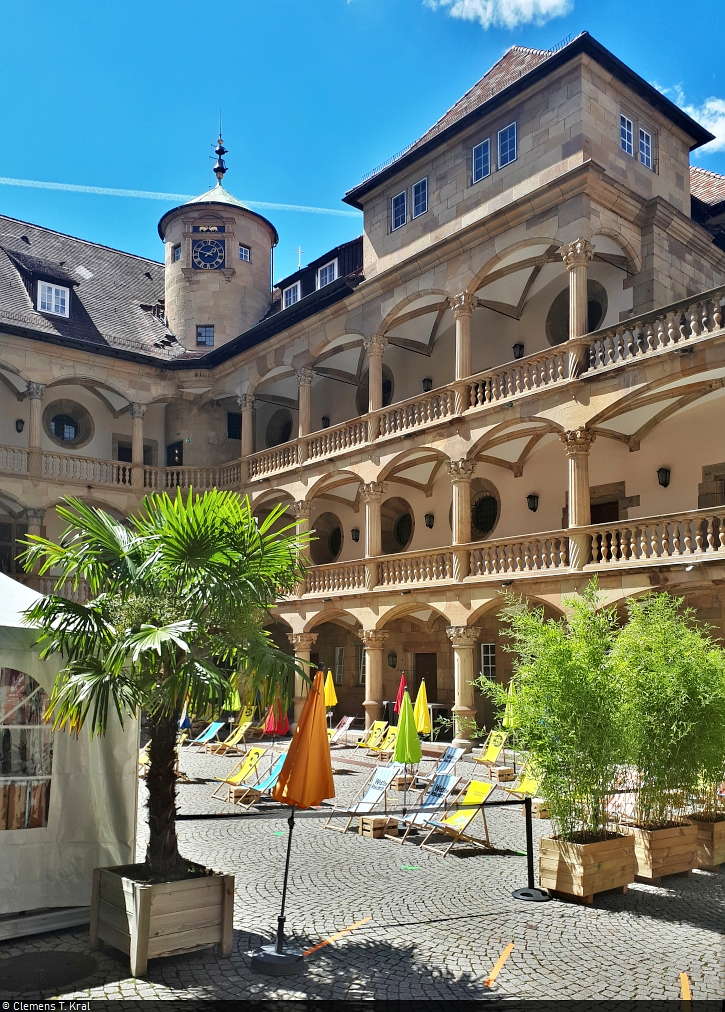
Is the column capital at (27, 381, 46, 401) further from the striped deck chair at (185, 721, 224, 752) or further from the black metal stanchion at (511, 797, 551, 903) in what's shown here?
the black metal stanchion at (511, 797, 551, 903)

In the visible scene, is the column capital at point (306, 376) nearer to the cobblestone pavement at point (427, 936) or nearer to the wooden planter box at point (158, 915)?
the cobblestone pavement at point (427, 936)

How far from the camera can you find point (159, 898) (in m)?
6.51

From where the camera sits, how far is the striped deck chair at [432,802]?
11.2 m

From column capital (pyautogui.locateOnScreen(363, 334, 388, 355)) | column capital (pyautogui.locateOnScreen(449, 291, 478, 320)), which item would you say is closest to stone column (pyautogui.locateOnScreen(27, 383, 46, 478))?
column capital (pyautogui.locateOnScreen(363, 334, 388, 355))

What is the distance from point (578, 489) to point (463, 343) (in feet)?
16.5

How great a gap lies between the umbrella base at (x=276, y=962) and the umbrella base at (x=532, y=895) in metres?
2.57

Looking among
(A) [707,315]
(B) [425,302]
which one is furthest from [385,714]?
(A) [707,315]

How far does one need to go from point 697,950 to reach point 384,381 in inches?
858

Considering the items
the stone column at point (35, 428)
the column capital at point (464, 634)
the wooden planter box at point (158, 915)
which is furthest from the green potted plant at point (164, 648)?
the stone column at point (35, 428)

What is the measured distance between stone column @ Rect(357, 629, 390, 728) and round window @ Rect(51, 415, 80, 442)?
41.1ft

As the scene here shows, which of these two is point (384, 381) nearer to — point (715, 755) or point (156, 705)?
point (715, 755)

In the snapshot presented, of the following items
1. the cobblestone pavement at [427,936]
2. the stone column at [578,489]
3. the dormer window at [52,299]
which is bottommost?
the cobblestone pavement at [427,936]

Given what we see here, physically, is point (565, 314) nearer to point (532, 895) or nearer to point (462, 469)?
point (462, 469)

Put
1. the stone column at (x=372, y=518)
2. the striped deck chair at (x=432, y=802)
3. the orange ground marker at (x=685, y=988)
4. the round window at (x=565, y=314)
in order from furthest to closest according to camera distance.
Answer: the stone column at (x=372, y=518) < the round window at (x=565, y=314) < the striped deck chair at (x=432, y=802) < the orange ground marker at (x=685, y=988)
